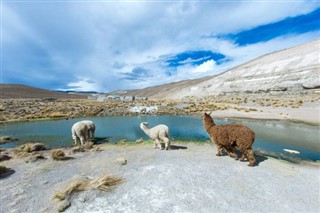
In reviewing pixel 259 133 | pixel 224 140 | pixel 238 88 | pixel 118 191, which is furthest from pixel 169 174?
pixel 238 88

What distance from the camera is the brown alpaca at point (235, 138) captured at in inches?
335

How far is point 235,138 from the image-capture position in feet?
29.2

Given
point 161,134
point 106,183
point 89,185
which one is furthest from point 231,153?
point 89,185

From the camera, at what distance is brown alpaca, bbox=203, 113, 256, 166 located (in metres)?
8.50

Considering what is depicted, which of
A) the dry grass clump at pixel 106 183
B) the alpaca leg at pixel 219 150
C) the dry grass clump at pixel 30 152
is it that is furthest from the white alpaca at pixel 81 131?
the alpaca leg at pixel 219 150

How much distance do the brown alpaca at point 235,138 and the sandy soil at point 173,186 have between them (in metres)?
0.44

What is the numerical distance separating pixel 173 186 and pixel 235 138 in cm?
367

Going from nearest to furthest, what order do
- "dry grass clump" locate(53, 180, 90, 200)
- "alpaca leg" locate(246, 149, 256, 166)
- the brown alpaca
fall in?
1. "dry grass clump" locate(53, 180, 90, 200)
2. "alpaca leg" locate(246, 149, 256, 166)
3. the brown alpaca

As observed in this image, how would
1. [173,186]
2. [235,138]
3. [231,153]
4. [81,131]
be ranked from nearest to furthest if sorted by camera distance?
1. [173,186]
2. [235,138]
3. [231,153]
4. [81,131]

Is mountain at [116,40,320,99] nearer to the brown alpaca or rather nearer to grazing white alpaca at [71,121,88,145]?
the brown alpaca

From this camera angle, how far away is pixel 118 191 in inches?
261

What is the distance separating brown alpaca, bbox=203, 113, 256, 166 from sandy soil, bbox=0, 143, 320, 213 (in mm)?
436

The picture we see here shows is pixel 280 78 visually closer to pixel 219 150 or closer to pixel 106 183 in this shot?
pixel 219 150

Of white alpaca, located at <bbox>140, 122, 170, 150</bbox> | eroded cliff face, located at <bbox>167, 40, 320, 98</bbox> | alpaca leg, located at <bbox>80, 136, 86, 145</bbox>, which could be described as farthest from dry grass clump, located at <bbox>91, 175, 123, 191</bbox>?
eroded cliff face, located at <bbox>167, 40, 320, 98</bbox>
